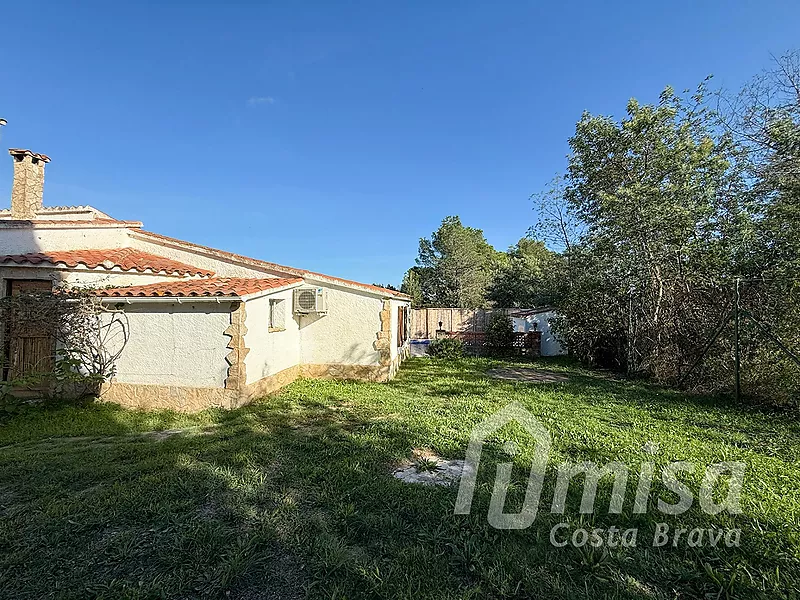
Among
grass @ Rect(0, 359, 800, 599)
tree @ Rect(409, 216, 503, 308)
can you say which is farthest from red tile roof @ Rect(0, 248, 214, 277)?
tree @ Rect(409, 216, 503, 308)

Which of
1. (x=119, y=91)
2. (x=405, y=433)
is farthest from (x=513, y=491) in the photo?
(x=119, y=91)

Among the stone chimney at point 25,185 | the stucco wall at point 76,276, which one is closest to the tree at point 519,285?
the stucco wall at point 76,276

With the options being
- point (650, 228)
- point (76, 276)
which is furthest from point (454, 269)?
point (76, 276)

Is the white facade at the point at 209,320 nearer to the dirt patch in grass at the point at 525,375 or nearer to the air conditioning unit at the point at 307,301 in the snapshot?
the air conditioning unit at the point at 307,301

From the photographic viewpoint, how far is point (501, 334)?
17.7 meters

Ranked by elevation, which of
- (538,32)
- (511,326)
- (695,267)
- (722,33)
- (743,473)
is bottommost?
(743,473)

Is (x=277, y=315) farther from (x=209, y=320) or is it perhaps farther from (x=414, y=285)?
(x=414, y=285)

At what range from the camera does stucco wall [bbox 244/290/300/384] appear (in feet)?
25.7

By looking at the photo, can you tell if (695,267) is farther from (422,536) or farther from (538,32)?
(422,536)

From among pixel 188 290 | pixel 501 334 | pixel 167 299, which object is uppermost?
pixel 188 290

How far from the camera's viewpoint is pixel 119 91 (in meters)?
11.1

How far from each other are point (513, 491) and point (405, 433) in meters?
2.24

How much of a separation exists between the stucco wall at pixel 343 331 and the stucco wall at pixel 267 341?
1.24ft

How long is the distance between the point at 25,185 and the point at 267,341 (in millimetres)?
8799
